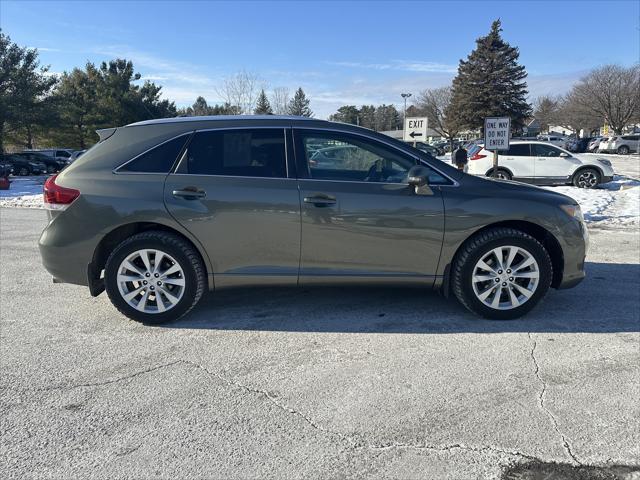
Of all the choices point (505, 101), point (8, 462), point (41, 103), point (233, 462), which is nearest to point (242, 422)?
point (233, 462)

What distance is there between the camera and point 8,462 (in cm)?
236

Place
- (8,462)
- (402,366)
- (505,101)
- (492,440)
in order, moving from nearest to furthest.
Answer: (8,462) < (492,440) < (402,366) < (505,101)

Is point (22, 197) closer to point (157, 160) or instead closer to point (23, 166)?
point (157, 160)

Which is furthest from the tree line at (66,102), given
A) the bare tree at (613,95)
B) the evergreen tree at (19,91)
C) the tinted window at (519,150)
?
the bare tree at (613,95)

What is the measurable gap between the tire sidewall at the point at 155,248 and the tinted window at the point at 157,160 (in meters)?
0.59

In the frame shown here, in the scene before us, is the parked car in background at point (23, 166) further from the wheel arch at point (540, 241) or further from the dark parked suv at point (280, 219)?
the wheel arch at point (540, 241)

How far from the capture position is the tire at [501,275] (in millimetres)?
4008

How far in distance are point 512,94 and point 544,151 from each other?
117ft

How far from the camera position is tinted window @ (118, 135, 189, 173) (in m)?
3.96

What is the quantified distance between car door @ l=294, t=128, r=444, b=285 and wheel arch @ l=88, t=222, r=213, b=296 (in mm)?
862

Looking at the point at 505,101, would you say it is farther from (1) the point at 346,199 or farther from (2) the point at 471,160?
(1) the point at 346,199

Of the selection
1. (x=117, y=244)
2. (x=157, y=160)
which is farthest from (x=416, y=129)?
(x=117, y=244)

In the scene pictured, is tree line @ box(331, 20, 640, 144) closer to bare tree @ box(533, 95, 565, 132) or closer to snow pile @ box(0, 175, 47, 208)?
bare tree @ box(533, 95, 565, 132)

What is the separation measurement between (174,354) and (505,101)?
50281 mm
